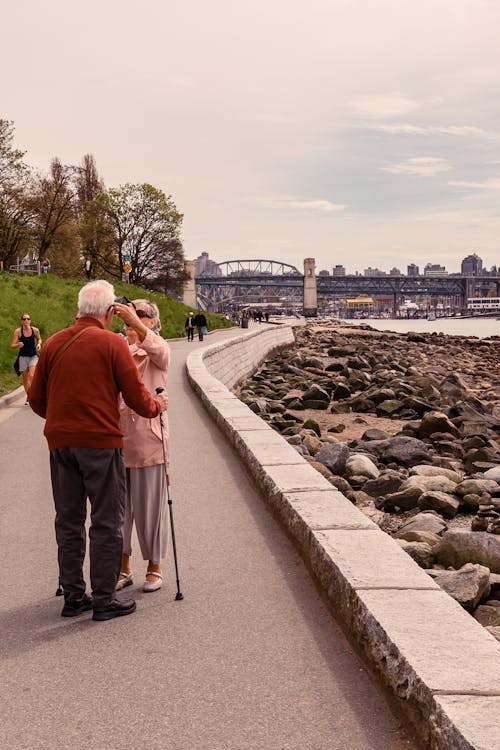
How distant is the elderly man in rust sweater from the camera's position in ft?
15.5

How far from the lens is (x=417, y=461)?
12656 millimetres

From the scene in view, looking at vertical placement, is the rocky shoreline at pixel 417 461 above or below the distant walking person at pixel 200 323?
below

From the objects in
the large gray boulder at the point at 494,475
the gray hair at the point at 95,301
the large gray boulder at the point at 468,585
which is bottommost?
the large gray boulder at the point at 494,475

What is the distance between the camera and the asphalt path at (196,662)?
3.50 m

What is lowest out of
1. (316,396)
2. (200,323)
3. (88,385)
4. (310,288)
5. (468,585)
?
(316,396)

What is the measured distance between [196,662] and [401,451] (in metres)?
9.12

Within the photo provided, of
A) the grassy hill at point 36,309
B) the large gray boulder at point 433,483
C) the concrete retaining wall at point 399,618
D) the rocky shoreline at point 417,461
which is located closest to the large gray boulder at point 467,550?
the rocky shoreline at point 417,461

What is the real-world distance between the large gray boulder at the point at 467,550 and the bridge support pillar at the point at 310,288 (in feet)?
455

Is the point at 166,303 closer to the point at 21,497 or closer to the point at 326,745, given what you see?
the point at 21,497

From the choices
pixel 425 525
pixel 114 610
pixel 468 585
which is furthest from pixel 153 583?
pixel 425 525

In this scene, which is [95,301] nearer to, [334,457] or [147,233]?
[334,457]

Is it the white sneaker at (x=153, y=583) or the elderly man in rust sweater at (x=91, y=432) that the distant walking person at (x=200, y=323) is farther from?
the elderly man in rust sweater at (x=91, y=432)

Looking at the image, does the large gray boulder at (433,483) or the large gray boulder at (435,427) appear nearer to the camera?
the large gray boulder at (433,483)

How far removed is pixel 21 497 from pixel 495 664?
19.1 feet
